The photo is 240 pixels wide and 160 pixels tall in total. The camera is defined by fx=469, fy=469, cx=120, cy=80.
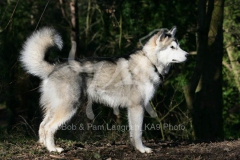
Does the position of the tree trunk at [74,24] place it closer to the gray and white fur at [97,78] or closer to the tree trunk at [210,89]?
the tree trunk at [210,89]

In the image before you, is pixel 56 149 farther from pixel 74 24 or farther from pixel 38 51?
pixel 74 24

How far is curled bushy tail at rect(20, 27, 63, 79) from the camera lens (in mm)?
6777

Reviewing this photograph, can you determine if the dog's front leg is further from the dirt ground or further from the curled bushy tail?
the curled bushy tail

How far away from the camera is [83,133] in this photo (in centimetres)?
875

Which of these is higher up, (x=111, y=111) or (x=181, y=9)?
(x=181, y=9)

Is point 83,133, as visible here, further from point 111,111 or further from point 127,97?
point 111,111

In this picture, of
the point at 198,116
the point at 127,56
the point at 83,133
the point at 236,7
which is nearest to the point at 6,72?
the point at 83,133

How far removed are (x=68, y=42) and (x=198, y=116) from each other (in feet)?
21.9

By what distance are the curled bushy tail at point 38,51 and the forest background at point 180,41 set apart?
3153 mm

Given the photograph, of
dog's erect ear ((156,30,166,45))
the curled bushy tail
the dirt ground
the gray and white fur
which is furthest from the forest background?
dog's erect ear ((156,30,166,45))

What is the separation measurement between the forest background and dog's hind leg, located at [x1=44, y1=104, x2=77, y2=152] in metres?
3.21

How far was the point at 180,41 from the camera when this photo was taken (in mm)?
14188

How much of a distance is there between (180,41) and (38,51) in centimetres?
803

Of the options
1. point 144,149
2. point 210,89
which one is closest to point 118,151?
point 144,149
